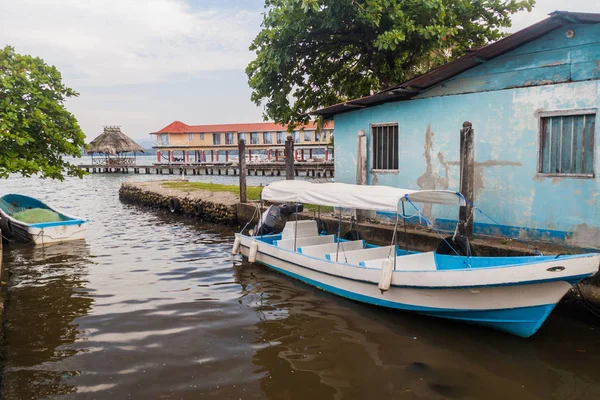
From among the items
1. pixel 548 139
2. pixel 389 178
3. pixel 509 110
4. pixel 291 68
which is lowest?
pixel 389 178

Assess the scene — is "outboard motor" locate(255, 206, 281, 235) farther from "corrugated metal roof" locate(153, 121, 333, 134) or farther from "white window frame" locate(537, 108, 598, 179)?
"corrugated metal roof" locate(153, 121, 333, 134)

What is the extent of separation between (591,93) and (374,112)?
571 cm

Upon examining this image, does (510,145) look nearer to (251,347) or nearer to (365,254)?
(365,254)

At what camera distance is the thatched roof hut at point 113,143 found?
59719 millimetres

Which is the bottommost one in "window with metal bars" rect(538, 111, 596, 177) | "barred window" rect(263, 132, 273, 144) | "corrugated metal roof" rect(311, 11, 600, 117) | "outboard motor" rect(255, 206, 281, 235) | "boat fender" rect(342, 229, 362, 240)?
"boat fender" rect(342, 229, 362, 240)

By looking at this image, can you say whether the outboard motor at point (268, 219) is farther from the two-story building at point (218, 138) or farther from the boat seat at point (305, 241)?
the two-story building at point (218, 138)

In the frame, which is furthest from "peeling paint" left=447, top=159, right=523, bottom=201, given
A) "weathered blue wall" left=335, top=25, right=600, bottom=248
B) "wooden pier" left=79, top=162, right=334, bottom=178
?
"wooden pier" left=79, top=162, right=334, bottom=178

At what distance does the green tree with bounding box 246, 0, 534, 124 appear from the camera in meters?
14.6

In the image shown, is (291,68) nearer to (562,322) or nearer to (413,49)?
(413,49)

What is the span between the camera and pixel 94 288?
10.6 metres

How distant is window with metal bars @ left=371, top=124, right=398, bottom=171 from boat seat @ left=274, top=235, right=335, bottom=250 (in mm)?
2848

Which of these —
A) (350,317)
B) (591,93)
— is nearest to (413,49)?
(591,93)

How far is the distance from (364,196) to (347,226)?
4402mm

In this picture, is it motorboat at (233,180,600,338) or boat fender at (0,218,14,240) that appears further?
boat fender at (0,218,14,240)
